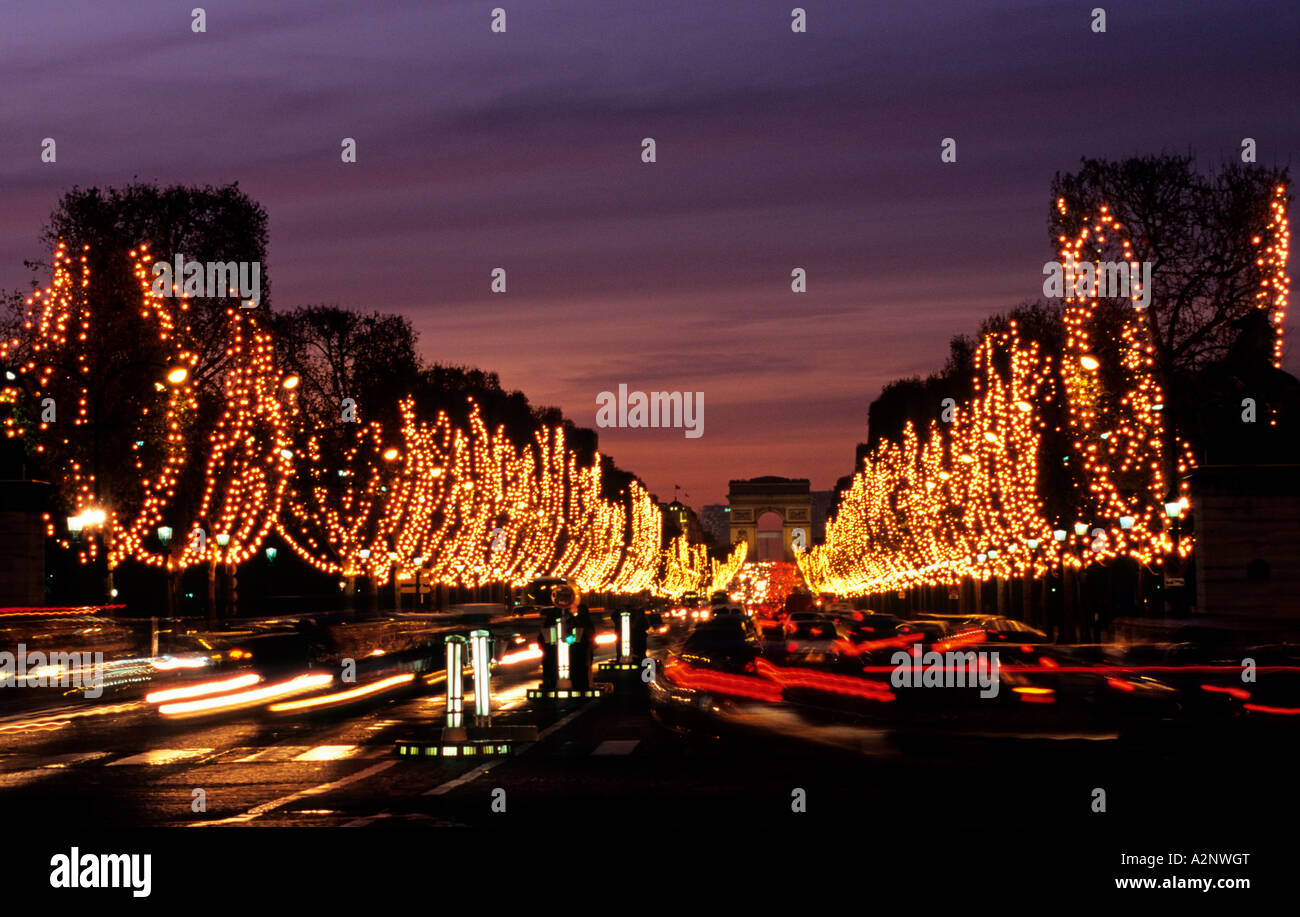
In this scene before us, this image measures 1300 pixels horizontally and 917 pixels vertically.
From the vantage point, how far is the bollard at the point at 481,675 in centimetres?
2106

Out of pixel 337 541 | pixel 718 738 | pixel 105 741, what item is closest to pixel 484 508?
pixel 337 541

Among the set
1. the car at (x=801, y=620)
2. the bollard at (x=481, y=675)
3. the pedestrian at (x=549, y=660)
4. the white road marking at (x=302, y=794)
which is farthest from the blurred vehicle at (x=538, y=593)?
the white road marking at (x=302, y=794)

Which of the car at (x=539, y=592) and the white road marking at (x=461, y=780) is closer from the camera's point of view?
the white road marking at (x=461, y=780)

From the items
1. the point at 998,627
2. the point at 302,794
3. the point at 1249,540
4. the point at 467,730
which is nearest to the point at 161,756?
the point at 467,730

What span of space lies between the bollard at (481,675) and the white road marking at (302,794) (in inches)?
64.5

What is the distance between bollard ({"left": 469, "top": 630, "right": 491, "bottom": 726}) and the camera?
2106 centimetres

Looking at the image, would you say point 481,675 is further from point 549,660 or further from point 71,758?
point 549,660

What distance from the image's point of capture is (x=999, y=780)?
55.7 ft

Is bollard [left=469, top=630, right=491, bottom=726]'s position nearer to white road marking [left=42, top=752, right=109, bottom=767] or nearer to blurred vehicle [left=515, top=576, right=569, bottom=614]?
white road marking [left=42, top=752, right=109, bottom=767]

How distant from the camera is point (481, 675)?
2138 centimetres

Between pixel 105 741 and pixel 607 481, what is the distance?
133m

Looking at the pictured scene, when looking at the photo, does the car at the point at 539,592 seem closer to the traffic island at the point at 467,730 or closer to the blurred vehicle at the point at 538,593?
the blurred vehicle at the point at 538,593
